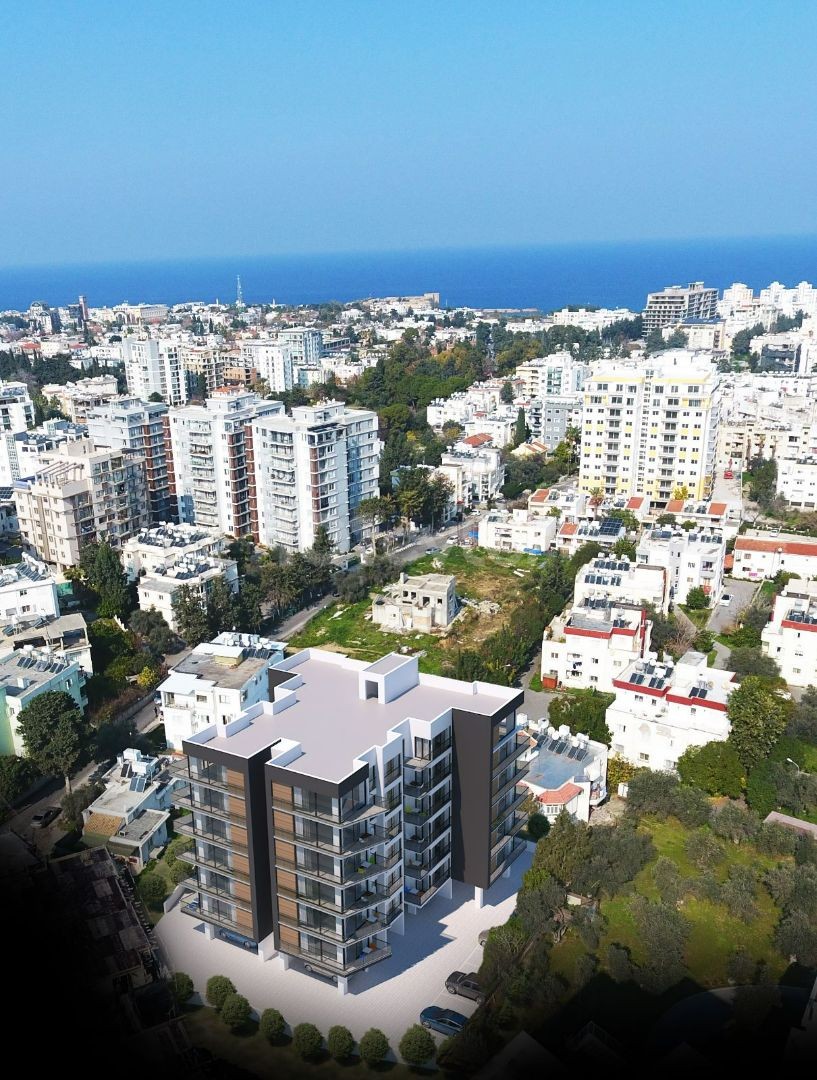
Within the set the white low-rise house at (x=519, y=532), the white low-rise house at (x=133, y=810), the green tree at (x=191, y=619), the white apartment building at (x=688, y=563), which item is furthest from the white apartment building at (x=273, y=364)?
the white low-rise house at (x=133, y=810)

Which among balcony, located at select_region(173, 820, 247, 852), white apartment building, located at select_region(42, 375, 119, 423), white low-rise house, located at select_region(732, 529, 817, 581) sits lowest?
white low-rise house, located at select_region(732, 529, 817, 581)

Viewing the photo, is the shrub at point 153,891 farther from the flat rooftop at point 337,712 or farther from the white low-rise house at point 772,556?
the white low-rise house at point 772,556

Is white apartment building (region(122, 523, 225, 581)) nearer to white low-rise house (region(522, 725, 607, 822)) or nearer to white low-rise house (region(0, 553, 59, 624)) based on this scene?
white low-rise house (region(0, 553, 59, 624))

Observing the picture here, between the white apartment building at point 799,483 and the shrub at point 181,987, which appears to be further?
the white apartment building at point 799,483

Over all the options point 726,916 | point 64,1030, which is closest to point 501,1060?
point 726,916

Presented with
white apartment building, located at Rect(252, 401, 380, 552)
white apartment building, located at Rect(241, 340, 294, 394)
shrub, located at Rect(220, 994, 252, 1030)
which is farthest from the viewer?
white apartment building, located at Rect(241, 340, 294, 394)

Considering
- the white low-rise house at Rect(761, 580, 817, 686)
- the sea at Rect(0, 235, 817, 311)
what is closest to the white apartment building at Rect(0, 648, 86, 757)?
the white low-rise house at Rect(761, 580, 817, 686)

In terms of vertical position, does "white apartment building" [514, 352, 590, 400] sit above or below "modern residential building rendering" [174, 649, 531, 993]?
above

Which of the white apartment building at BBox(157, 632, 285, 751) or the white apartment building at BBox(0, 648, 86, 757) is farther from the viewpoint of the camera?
the white apartment building at BBox(157, 632, 285, 751)
